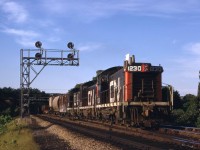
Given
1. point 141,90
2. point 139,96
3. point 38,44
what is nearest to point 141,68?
point 141,90

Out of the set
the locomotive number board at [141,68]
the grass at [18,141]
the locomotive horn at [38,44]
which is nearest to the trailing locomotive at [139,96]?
the locomotive number board at [141,68]

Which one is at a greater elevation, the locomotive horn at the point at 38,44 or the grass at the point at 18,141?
the locomotive horn at the point at 38,44

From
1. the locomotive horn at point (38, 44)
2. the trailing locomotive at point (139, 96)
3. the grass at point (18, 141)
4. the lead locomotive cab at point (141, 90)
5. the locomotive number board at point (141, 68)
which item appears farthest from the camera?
the locomotive horn at point (38, 44)

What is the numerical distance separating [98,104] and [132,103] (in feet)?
33.7

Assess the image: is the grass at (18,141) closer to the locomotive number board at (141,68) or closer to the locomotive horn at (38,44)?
the locomotive number board at (141,68)

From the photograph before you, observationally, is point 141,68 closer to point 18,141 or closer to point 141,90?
point 141,90

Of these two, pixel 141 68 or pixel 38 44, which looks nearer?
pixel 141 68

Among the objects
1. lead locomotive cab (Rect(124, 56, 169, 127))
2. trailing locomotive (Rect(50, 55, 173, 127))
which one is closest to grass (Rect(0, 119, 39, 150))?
trailing locomotive (Rect(50, 55, 173, 127))

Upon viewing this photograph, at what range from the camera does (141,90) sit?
2448cm

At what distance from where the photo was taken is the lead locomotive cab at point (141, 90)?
23.7 meters

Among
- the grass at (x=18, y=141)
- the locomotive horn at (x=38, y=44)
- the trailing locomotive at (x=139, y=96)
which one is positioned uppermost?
the locomotive horn at (x=38, y=44)

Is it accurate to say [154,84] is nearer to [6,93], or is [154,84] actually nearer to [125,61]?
[125,61]

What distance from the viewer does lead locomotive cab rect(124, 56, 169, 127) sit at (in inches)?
933

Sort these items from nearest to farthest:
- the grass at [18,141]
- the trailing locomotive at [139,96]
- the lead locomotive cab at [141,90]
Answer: the grass at [18,141] < the trailing locomotive at [139,96] < the lead locomotive cab at [141,90]
